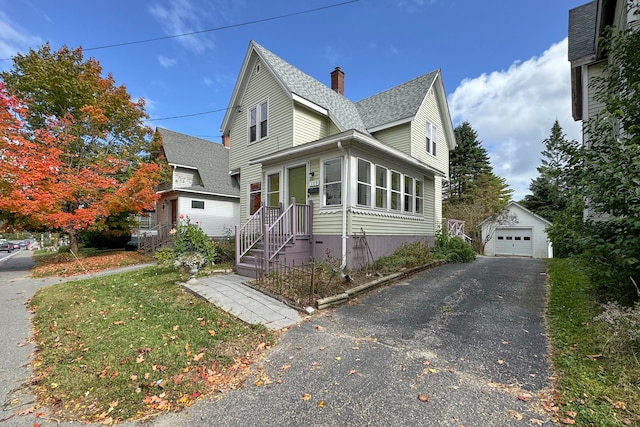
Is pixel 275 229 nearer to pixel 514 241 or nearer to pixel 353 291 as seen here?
pixel 353 291

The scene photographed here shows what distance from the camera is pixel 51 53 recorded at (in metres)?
13.6

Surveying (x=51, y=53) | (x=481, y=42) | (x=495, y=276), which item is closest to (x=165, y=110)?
(x=51, y=53)

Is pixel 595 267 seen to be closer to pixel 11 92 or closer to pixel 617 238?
pixel 617 238

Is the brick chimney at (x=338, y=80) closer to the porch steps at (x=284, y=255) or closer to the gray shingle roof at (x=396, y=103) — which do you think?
the gray shingle roof at (x=396, y=103)

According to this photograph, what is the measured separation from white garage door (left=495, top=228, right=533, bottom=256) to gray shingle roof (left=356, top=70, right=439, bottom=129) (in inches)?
645

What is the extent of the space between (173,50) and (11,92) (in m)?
6.87

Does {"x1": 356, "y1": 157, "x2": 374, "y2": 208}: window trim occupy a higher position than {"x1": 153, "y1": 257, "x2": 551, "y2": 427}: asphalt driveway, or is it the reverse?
{"x1": 356, "y1": 157, "x2": 374, "y2": 208}: window trim

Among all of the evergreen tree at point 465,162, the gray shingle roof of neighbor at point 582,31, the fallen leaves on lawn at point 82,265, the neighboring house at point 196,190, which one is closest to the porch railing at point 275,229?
the fallen leaves on lawn at point 82,265

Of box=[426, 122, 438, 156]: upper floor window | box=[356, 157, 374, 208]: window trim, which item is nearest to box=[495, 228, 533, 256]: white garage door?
box=[426, 122, 438, 156]: upper floor window

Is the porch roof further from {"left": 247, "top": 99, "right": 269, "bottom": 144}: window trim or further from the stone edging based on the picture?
the stone edging

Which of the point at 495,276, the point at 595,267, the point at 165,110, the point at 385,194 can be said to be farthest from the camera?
the point at 165,110

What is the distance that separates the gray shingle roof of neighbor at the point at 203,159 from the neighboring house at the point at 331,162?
555cm

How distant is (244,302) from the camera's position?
6.04 meters

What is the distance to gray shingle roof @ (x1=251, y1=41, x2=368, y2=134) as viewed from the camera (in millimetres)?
11681
